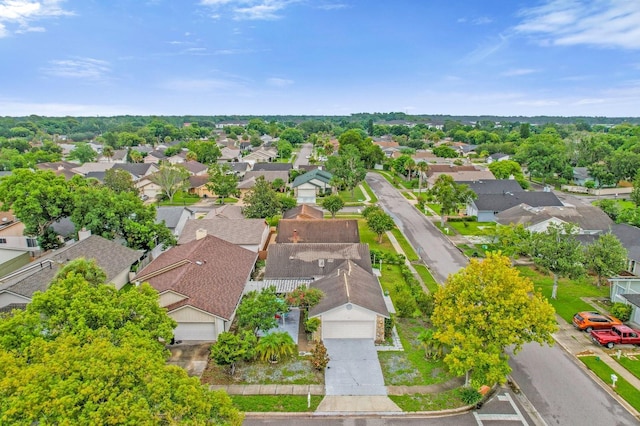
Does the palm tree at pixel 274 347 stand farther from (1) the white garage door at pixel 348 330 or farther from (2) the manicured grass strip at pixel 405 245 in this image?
(2) the manicured grass strip at pixel 405 245

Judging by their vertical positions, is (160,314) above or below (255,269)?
above

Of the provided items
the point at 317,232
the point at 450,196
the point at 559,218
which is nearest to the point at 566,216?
the point at 559,218

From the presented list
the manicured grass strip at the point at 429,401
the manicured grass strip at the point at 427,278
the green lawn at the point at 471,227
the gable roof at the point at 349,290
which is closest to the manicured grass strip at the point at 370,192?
the green lawn at the point at 471,227

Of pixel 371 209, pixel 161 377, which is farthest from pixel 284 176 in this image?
pixel 161 377

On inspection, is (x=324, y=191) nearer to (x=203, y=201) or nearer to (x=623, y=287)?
(x=203, y=201)

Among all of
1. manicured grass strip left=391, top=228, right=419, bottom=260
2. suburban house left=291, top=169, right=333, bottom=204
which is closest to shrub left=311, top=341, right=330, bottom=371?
manicured grass strip left=391, top=228, right=419, bottom=260

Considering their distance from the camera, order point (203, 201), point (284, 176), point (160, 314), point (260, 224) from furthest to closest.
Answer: point (284, 176), point (203, 201), point (260, 224), point (160, 314)

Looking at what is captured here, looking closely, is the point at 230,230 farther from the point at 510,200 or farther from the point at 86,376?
the point at 510,200
